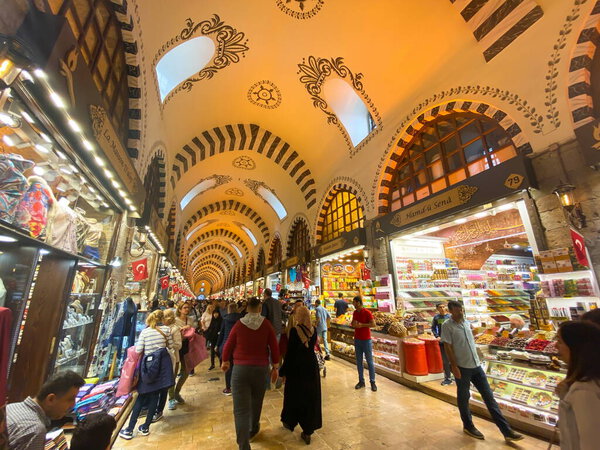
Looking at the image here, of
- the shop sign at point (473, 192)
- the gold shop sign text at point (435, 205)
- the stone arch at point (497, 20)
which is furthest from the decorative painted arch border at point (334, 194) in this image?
the stone arch at point (497, 20)

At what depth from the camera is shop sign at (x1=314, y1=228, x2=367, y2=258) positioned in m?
6.45

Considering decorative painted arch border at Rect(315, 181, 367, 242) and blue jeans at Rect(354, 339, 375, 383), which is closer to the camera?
blue jeans at Rect(354, 339, 375, 383)

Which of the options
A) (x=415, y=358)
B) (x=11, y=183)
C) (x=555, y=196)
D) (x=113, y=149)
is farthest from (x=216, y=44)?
(x=415, y=358)

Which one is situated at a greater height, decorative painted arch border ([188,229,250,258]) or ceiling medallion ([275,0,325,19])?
ceiling medallion ([275,0,325,19])

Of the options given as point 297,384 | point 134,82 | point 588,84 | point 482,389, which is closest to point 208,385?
point 297,384

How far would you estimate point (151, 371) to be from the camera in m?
2.70

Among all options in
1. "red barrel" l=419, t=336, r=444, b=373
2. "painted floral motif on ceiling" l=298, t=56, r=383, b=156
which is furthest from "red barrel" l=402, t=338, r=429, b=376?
"painted floral motif on ceiling" l=298, t=56, r=383, b=156

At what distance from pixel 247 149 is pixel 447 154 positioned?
6.41m

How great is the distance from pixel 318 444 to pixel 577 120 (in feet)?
15.2

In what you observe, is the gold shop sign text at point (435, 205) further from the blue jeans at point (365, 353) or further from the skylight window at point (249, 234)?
the skylight window at point (249, 234)

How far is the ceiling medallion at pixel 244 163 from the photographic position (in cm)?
1002

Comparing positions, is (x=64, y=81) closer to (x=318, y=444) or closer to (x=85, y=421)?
(x=85, y=421)

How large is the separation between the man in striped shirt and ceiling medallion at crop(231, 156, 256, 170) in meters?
9.29

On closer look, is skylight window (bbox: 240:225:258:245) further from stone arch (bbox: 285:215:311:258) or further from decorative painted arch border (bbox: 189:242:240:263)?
decorative painted arch border (bbox: 189:242:240:263)
